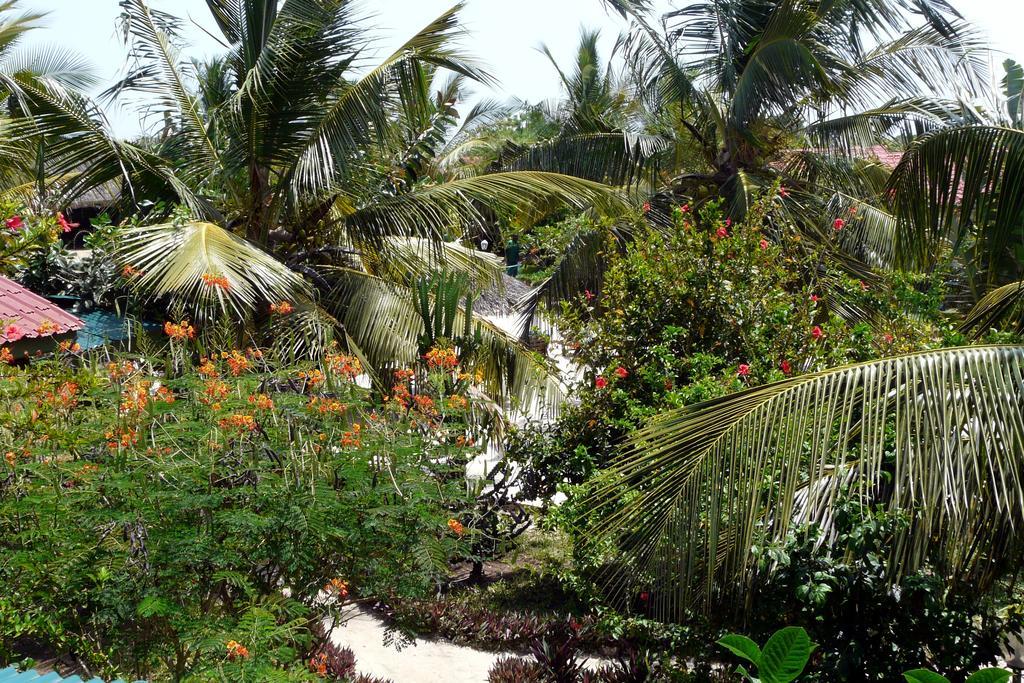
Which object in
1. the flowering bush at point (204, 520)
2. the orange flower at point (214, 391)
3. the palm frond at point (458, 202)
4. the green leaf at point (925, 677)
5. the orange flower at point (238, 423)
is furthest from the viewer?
the palm frond at point (458, 202)

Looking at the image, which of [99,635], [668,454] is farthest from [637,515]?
[99,635]

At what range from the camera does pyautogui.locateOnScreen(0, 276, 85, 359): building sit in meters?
8.22

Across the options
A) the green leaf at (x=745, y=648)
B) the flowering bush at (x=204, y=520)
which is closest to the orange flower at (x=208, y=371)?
the flowering bush at (x=204, y=520)

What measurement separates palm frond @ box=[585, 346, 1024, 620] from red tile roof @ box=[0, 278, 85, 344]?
20.0 ft

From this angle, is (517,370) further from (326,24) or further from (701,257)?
(326,24)

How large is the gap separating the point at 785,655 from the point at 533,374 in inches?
229

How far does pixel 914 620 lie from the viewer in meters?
4.88

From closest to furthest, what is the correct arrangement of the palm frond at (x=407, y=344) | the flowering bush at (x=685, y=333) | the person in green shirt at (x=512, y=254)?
the flowering bush at (x=685, y=333), the palm frond at (x=407, y=344), the person in green shirt at (x=512, y=254)

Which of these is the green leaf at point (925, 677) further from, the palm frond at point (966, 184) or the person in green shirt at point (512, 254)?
the person in green shirt at point (512, 254)

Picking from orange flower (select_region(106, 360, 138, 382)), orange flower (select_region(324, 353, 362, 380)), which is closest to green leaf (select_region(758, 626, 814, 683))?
orange flower (select_region(324, 353, 362, 380))

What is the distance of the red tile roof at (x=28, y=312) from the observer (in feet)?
26.9

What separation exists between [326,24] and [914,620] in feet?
23.2

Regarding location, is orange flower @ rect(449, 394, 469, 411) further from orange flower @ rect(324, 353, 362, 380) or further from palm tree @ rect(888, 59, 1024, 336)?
palm tree @ rect(888, 59, 1024, 336)

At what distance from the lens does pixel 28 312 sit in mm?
8625
